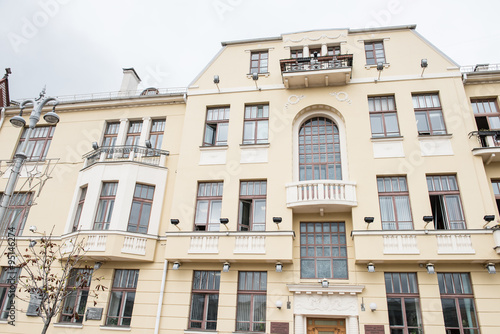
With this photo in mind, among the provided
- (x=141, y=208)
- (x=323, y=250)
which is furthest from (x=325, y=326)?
(x=141, y=208)

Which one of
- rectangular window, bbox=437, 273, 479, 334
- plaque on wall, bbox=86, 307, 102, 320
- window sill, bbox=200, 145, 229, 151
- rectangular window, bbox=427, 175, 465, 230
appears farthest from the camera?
window sill, bbox=200, 145, 229, 151

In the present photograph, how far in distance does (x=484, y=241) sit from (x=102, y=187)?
1527 centimetres

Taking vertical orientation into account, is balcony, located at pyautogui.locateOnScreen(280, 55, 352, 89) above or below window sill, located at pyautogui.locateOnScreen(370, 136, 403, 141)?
above

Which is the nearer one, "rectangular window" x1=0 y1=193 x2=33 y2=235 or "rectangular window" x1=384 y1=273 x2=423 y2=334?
"rectangular window" x1=384 y1=273 x2=423 y2=334

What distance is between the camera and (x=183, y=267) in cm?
1370

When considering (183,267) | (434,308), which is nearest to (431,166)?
(434,308)

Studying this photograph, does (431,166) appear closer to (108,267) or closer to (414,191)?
(414,191)

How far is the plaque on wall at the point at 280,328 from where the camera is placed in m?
12.0

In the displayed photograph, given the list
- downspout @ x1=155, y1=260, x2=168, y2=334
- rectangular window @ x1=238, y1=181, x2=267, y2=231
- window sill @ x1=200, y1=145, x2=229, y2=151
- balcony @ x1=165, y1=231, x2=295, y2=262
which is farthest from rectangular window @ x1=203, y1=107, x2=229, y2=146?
downspout @ x1=155, y1=260, x2=168, y2=334

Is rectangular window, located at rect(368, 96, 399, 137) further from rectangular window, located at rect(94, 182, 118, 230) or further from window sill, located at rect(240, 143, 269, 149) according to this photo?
rectangular window, located at rect(94, 182, 118, 230)

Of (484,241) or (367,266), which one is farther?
(367,266)

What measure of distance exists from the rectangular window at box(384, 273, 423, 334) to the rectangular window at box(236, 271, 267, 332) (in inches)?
177

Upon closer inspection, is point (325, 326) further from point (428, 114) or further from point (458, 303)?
point (428, 114)

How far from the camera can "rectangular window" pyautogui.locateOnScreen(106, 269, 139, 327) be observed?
43.9ft
